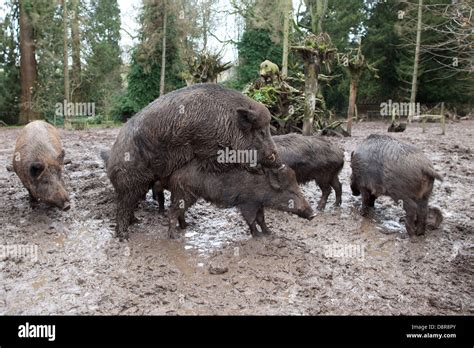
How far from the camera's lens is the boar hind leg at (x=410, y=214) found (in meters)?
5.58

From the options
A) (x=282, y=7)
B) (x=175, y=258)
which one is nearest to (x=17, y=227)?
(x=175, y=258)

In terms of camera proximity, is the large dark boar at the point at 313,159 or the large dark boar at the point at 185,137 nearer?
the large dark boar at the point at 185,137

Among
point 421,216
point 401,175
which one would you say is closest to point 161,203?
point 401,175

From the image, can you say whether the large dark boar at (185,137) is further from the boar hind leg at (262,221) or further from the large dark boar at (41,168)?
the large dark boar at (41,168)

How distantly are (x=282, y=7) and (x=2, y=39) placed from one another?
55.6 feet

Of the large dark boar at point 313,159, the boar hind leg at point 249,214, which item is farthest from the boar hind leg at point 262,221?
the large dark boar at point 313,159

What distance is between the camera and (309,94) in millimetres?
12883

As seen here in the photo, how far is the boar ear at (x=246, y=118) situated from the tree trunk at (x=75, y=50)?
68.3ft

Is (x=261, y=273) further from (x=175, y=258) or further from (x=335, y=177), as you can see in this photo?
(x=335, y=177)

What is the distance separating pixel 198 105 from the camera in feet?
17.0

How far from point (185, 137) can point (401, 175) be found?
9.72 feet

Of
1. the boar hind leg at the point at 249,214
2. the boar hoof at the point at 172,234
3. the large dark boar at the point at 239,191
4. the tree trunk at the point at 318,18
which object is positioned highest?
the tree trunk at the point at 318,18

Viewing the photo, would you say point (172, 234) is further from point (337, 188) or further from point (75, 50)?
point (75, 50)

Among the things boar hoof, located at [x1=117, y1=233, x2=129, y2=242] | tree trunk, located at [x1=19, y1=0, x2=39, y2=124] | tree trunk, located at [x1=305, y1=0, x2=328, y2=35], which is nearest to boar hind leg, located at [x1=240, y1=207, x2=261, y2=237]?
boar hoof, located at [x1=117, y1=233, x2=129, y2=242]
